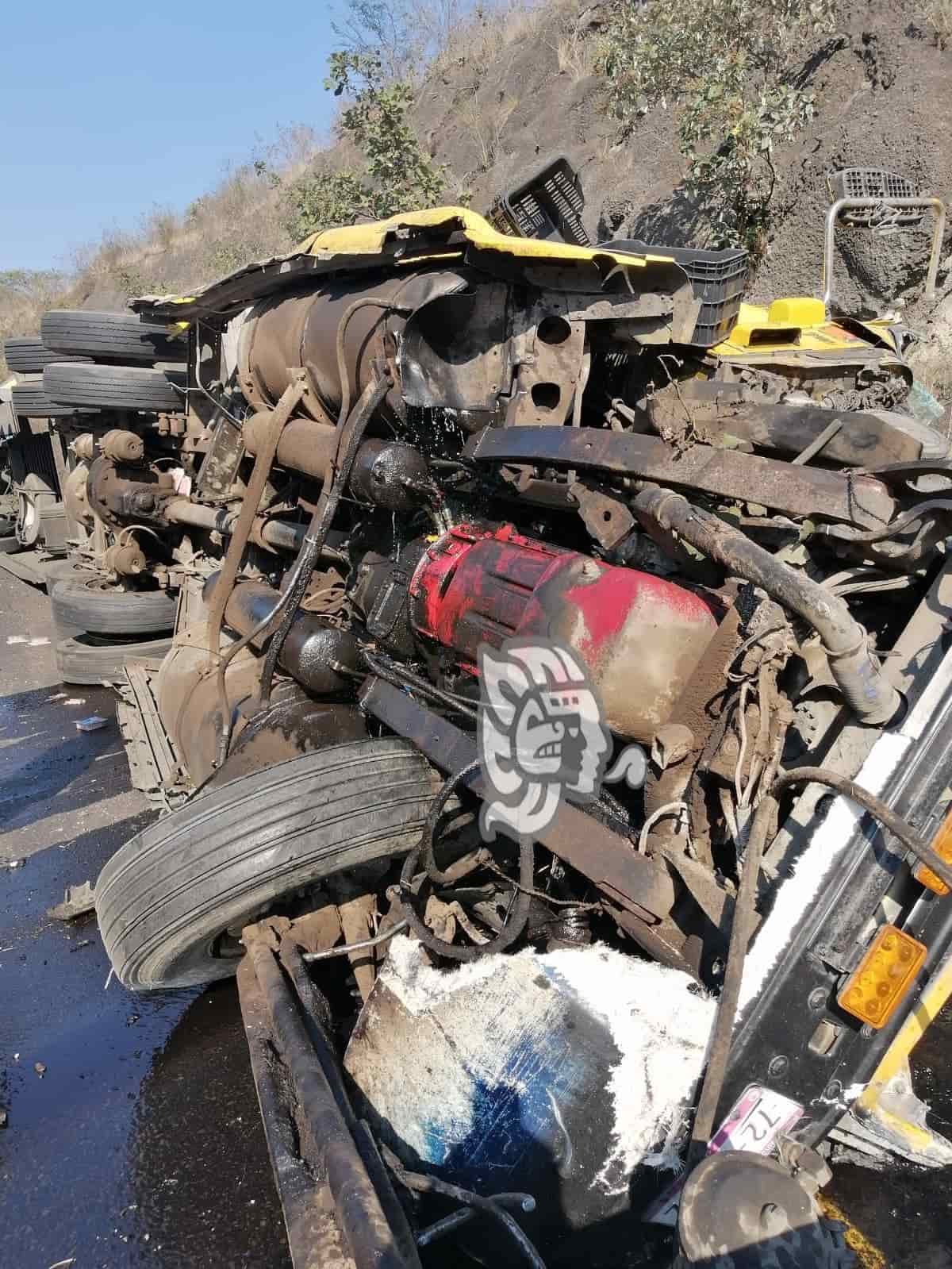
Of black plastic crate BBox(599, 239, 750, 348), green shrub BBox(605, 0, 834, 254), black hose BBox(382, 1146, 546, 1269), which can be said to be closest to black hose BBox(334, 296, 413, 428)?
black plastic crate BBox(599, 239, 750, 348)

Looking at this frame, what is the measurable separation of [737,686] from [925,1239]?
53.7 inches

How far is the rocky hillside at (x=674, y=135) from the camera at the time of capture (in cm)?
773

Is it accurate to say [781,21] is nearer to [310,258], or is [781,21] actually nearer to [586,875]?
[310,258]

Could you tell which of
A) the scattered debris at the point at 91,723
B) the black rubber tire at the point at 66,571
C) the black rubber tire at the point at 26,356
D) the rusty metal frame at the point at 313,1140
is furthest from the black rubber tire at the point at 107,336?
the rusty metal frame at the point at 313,1140

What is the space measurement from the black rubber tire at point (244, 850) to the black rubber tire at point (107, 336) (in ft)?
18.5

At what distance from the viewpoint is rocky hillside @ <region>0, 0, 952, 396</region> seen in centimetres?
773

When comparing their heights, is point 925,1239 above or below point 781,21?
below

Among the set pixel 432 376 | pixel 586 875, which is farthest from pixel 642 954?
pixel 432 376

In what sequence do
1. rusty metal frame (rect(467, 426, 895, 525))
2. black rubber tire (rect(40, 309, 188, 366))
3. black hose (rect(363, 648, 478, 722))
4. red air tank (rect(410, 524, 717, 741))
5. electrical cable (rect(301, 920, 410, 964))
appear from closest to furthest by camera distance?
rusty metal frame (rect(467, 426, 895, 525)), red air tank (rect(410, 524, 717, 741)), electrical cable (rect(301, 920, 410, 964)), black hose (rect(363, 648, 478, 722)), black rubber tire (rect(40, 309, 188, 366))

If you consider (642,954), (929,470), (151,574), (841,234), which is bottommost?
(151,574)

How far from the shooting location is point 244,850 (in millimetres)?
2121

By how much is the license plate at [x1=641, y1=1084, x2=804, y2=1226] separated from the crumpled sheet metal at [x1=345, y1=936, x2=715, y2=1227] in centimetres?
8

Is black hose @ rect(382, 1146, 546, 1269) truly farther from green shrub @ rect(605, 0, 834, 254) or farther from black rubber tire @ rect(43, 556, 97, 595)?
green shrub @ rect(605, 0, 834, 254)

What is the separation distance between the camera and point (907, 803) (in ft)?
5.31
